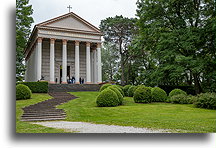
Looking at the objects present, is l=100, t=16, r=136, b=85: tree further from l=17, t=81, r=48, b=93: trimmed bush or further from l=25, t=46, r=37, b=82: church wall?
l=25, t=46, r=37, b=82: church wall

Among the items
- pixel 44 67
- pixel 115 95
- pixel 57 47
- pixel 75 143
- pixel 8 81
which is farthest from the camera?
pixel 57 47

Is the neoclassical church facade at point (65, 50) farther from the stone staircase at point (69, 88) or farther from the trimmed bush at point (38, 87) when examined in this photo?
the trimmed bush at point (38, 87)

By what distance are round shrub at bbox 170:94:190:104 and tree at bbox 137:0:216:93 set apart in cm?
165

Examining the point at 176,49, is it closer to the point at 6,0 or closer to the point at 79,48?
the point at 6,0

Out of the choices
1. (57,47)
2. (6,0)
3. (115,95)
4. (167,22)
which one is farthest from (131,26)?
(6,0)

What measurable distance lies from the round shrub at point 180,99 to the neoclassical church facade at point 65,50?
50.1ft

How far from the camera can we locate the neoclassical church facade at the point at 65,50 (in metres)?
27.4

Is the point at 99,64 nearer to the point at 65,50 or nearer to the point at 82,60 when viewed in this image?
the point at 82,60

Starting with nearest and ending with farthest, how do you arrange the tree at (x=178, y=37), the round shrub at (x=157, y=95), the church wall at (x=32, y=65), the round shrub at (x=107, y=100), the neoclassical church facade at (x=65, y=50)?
the round shrub at (x=107, y=100), the tree at (x=178, y=37), the round shrub at (x=157, y=95), the church wall at (x=32, y=65), the neoclassical church facade at (x=65, y=50)

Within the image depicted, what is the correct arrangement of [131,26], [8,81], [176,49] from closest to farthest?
[8,81] < [176,49] < [131,26]

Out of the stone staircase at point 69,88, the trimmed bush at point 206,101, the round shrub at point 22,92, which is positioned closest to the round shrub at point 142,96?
the trimmed bush at point 206,101

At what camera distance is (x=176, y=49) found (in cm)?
1727
